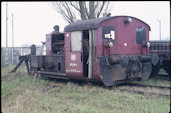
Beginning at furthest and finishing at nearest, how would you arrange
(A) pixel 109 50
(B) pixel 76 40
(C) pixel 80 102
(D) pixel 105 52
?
(B) pixel 76 40 → (A) pixel 109 50 → (D) pixel 105 52 → (C) pixel 80 102

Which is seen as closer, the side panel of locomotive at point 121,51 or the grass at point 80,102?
the grass at point 80,102

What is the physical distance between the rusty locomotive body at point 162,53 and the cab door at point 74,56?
174 inches

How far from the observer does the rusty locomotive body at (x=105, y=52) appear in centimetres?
916

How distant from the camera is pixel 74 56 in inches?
388

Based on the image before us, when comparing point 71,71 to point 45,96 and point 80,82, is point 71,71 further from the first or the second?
point 45,96

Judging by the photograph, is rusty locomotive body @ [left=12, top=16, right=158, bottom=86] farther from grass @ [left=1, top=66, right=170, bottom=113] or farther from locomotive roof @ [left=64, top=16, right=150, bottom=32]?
grass @ [left=1, top=66, right=170, bottom=113]

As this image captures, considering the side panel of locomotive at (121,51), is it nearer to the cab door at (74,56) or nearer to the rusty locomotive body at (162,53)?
the cab door at (74,56)

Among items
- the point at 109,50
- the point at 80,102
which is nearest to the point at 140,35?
the point at 109,50

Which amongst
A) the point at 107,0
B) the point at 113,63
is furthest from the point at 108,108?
the point at 107,0

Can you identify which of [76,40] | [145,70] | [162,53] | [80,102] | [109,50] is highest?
[76,40]

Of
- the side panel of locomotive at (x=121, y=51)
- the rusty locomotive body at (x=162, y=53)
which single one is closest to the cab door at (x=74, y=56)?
the side panel of locomotive at (x=121, y=51)

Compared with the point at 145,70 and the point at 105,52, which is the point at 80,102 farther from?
the point at 145,70

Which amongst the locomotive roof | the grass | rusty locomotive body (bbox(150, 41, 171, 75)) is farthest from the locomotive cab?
rusty locomotive body (bbox(150, 41, 171, 75))

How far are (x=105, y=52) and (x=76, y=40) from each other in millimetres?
1324
